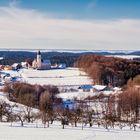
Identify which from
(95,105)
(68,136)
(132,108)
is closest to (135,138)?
(68,136)

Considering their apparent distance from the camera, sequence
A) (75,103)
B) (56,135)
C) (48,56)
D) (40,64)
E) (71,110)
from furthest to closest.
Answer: (48,56), (40,64), (75,103), (71,110), (56,135)

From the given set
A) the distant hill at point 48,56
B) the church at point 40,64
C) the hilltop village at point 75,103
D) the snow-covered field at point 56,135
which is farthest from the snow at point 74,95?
the distant hill at point 48,56

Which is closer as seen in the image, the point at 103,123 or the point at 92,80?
the point at 103,123

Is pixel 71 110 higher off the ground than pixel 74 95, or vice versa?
pixel 71 110

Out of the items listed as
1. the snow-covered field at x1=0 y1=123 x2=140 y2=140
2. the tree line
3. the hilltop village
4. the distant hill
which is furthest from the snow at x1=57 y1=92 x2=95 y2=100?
the distant hill

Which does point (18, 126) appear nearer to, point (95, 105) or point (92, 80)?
point (95, 105)

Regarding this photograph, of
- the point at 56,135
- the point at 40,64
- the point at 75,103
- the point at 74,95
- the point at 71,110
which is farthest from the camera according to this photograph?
the point at 40,64

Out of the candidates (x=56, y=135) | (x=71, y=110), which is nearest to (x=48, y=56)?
(x=71, y=110)

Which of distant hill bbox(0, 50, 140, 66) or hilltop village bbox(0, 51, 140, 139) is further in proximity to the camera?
distant hill bbox(0, 50, 140, 66)

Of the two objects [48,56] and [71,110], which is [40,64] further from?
[48,56]

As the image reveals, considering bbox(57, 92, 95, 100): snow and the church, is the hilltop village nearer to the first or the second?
bbox(57, 92, 95, 100): snow

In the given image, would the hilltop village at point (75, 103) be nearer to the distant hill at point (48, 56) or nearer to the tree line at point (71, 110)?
the tree line at point (71, 110)
